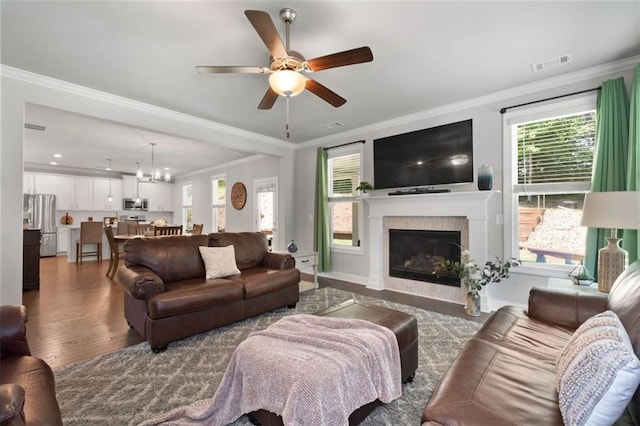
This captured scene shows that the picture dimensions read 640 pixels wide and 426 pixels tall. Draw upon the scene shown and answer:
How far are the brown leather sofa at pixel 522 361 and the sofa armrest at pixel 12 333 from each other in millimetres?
1931

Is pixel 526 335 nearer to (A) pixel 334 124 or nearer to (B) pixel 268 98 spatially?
(B) pixel 268 98

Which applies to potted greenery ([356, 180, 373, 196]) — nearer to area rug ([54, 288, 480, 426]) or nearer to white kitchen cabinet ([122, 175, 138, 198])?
area rug ([54, 288, 480, 426])

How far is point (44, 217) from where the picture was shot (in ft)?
25.8

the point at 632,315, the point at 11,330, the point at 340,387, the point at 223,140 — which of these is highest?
the point at 223,140

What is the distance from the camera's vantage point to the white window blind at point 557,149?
3.04 meters

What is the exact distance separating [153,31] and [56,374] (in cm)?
271

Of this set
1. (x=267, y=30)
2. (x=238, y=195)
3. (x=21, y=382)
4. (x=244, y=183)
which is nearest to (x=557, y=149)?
(x=267, y=30)

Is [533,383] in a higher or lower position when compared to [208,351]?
higher

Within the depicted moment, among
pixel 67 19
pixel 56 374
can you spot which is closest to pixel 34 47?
pixel 67 19

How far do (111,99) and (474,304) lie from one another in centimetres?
496

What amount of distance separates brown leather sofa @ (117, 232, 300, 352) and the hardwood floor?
30cm

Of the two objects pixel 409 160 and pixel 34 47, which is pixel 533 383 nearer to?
pixel 409 160

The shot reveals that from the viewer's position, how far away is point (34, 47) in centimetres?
253

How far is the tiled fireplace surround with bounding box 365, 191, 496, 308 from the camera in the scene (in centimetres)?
361
